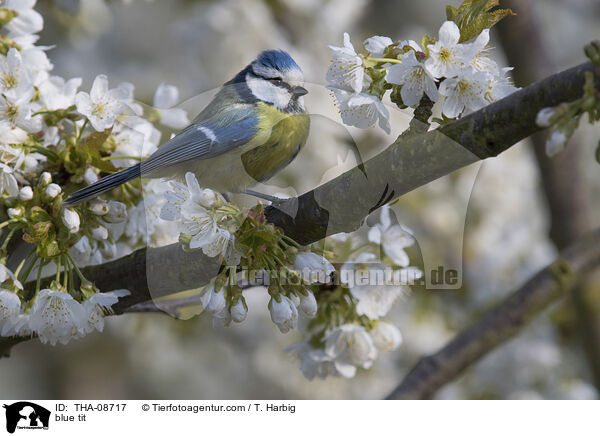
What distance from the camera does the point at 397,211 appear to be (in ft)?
4.82

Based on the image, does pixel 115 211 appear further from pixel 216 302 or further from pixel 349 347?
pixel 349 347

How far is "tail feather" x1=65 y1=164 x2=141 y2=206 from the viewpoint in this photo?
3.96ft

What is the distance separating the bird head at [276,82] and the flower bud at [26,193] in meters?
0.48

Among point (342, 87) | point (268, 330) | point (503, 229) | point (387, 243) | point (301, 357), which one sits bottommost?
point (301, 357)

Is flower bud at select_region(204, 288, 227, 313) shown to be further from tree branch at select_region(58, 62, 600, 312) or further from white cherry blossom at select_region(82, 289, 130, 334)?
white cherry blossom at select_region(82, 289, 130, 334)

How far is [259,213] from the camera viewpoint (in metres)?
1.07

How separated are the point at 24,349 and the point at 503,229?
2.72 m

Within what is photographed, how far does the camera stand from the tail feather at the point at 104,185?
3.96 ft

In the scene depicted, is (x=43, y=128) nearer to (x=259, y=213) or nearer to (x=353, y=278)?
(x=259, y=213)
